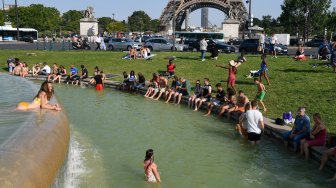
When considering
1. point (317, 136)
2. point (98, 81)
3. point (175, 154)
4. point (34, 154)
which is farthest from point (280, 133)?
point (98, 81)

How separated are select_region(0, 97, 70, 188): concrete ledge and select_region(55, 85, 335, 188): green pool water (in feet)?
3.45

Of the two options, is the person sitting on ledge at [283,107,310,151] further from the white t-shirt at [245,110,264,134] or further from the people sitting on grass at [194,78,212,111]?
the people sitting on grass at [194,78,212,111]

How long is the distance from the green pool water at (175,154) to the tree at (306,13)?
166 ft

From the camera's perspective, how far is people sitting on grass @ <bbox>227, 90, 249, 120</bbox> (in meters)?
13.9

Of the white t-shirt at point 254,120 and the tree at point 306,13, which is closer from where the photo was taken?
the white t-shirt at point 254,120

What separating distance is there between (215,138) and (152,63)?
54.1 ft

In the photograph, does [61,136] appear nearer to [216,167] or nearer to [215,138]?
[216,167]

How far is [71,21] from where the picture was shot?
148 meters

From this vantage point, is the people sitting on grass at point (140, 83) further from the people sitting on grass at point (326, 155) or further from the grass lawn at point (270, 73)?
the people sitting on grass at point (326, 155)

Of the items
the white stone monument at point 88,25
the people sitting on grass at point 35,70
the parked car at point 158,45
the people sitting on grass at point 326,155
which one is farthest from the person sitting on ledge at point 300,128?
the white stone monument at point 88,25

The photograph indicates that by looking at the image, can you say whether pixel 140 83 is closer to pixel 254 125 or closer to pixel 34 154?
pixel 254 125

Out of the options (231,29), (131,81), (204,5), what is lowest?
(131,81)

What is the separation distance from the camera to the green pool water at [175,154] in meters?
8.70

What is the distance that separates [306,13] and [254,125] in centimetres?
5530
